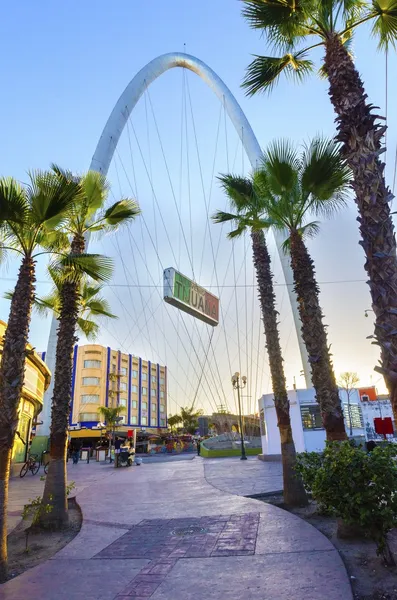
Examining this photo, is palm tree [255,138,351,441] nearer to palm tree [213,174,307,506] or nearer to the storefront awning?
palm tree [213,174,307,506]

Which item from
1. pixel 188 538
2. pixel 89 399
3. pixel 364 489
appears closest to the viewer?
pixel 364 489

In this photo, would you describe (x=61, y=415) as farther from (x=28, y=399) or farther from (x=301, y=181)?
(x=28, y=399)

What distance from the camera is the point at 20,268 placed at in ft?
20.5

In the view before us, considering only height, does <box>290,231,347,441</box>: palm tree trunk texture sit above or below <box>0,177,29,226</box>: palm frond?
below

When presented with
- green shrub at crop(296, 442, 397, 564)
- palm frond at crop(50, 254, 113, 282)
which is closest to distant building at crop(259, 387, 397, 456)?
palm frond at crop(50, 254, 113, 282)

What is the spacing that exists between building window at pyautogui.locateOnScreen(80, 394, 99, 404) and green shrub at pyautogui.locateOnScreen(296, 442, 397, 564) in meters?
66.4

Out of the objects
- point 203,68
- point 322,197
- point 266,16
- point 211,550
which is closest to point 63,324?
point 211,550

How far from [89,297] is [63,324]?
5.65 meters

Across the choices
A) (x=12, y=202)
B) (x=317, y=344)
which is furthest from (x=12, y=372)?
(x=317, y=344)

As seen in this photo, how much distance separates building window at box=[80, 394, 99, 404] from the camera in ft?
217

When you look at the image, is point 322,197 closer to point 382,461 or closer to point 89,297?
point 382,461

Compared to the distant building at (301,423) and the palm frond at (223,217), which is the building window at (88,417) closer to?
the distant building at (301,423)

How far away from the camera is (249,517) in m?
7.18

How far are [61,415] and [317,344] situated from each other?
17.7 ft
